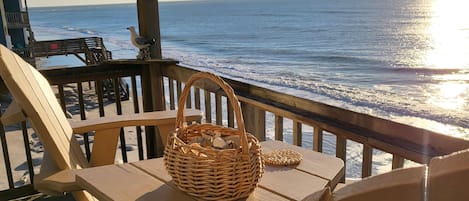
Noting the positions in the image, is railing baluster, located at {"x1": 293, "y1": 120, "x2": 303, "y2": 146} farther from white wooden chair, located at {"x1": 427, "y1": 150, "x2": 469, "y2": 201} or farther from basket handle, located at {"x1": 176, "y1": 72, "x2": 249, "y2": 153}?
white wooden chair, located at {"x1": 427, "y1": 150, "x2": 469, "y2": 201}

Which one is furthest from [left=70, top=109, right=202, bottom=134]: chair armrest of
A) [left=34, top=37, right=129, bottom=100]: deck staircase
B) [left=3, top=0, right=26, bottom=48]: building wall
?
[left=34, top=37, right=129, bottom=100]: deck staircase

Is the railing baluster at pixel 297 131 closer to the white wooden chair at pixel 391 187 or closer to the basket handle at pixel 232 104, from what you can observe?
the basket handle at pixel 232 104

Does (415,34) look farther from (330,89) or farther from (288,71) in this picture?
(330,89)

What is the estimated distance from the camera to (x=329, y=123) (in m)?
1.78

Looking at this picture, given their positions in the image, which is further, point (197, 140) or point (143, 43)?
point (143, 43)

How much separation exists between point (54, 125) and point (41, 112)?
96mm

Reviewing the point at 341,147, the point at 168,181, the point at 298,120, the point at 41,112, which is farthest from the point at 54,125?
the point at 341,147

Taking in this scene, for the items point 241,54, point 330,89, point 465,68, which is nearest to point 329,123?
point 330,89

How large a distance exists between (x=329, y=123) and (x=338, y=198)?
110 centimetres

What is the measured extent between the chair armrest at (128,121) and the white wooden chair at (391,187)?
141 cm

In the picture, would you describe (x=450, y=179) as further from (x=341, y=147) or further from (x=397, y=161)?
(x=341, y=147)

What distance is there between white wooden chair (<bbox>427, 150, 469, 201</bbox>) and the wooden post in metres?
2.54

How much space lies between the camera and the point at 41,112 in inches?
61.7

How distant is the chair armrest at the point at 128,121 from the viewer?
1971 mm
